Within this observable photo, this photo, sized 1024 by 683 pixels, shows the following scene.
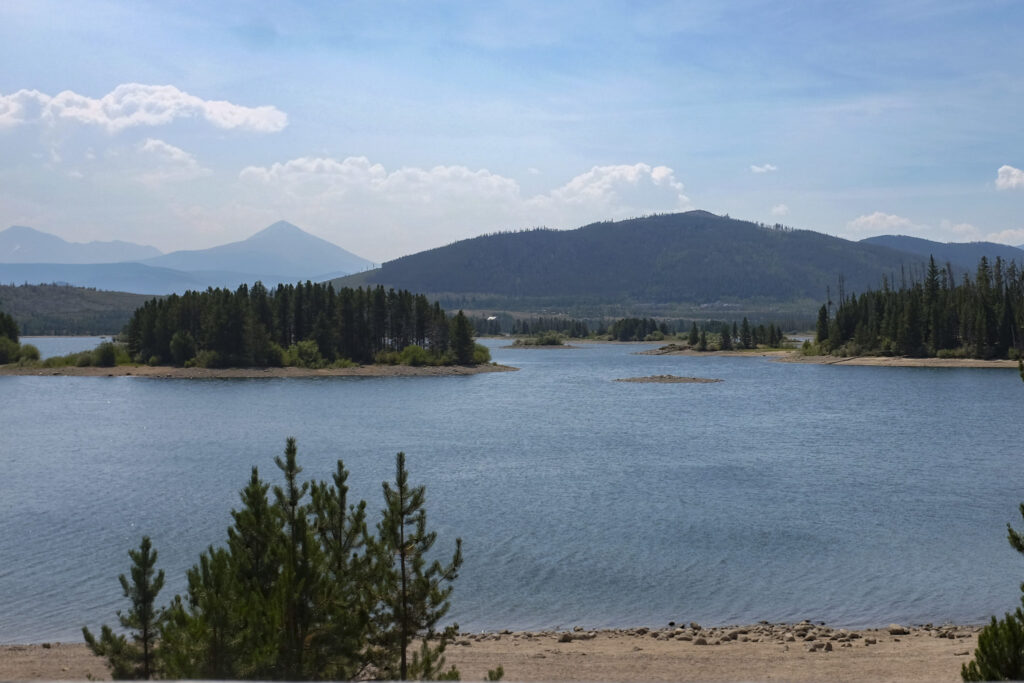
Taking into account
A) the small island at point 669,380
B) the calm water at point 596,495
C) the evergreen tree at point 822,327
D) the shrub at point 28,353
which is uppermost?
the evergreen tree at point 822,327

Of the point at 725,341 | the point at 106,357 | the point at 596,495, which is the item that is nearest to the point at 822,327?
the point at 725,341

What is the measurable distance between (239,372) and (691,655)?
4050 inches

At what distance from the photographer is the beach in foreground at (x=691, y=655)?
55.3 feet

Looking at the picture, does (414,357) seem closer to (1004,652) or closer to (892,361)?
(892,361)

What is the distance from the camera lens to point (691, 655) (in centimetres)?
1858

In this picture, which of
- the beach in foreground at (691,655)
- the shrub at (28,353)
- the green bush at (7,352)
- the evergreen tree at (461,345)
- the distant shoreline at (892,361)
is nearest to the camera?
the beach in foreground at (691,655)

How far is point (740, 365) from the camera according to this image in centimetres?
15050

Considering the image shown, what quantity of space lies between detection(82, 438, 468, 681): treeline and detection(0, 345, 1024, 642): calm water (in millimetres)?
8928

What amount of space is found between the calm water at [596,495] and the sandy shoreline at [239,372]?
25.2 meters

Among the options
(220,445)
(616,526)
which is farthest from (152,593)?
(220,445)

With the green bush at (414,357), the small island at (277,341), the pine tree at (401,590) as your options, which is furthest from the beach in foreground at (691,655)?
the green bush at (414,357)

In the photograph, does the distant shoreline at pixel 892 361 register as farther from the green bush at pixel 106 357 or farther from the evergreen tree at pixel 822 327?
the green bush at pixel 106 357

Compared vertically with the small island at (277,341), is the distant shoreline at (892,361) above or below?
below

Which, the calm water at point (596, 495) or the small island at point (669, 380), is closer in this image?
the calm water at point (596, 495)
